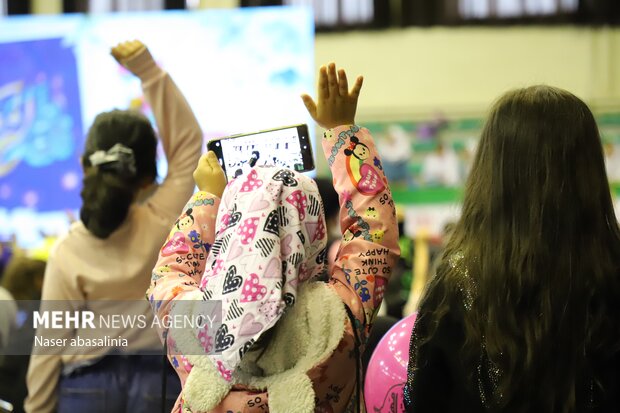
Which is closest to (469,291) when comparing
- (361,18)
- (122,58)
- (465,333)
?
(465,333)

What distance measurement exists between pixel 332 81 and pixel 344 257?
300mm

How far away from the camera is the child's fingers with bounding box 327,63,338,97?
1.36 metres

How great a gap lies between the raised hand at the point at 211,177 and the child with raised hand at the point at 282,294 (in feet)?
0.34

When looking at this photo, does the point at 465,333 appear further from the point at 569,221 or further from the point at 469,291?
the point at 569,221

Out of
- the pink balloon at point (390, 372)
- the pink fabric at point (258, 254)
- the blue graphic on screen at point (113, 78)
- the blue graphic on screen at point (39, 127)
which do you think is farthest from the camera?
the blue graphic on screen at point (39, 127)

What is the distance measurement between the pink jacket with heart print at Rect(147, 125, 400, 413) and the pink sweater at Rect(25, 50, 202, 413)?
44 cm

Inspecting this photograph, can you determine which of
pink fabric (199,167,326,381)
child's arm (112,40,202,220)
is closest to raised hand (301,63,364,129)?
pink fabric (199,167,326,381)

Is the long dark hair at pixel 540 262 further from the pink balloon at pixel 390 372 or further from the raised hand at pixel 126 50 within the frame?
the raised hand at pixel 126 50

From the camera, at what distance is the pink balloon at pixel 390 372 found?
4.91 feet

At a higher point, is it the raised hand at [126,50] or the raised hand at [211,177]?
the raised hand at [126,50]

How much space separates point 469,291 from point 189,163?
795 mm

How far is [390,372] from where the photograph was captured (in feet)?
4.97

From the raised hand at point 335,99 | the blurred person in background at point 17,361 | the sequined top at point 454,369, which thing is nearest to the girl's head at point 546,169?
the sequined top at point 454,369

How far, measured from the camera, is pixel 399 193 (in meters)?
6.77
